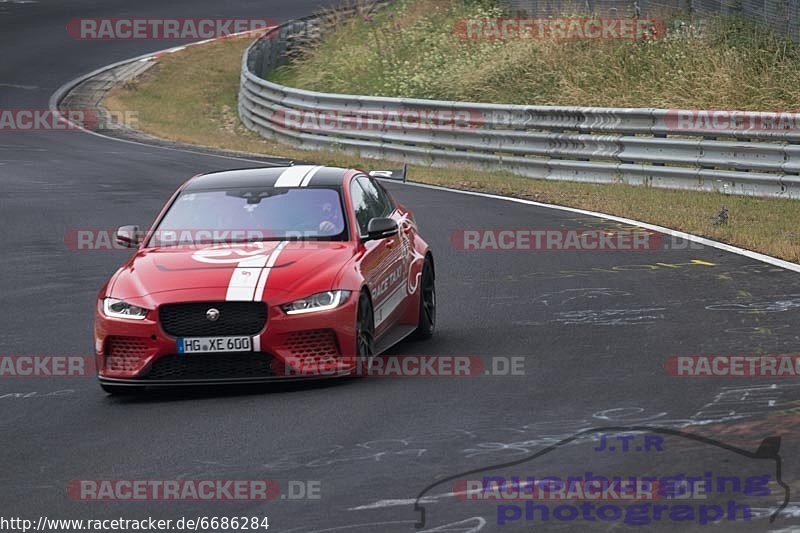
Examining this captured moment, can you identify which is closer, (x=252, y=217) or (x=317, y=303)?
(x=317, y=303)

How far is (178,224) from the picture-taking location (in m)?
10.8

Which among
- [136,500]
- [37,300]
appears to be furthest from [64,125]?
[136,500]

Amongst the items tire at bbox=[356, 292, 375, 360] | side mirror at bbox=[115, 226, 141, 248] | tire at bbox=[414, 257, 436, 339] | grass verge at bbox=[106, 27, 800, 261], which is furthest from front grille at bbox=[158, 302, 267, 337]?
grass verge at bbox=[106, 27, 800, 261]

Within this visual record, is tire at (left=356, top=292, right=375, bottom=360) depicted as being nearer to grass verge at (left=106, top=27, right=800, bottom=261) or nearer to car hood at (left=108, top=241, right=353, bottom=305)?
car hood at (left=108, top=241, right=353, bottom=305)

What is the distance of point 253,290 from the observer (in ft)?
31.0

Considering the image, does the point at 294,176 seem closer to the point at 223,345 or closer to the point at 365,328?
the point at 365,328

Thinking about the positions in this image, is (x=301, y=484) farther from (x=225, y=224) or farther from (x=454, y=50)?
(x=454, y=50)

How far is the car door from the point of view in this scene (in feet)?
33.7

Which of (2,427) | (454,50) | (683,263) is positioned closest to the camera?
(2,427)

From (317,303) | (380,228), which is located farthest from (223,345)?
(380,228)

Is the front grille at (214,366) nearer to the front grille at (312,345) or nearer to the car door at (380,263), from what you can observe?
the front grille at (312,345)

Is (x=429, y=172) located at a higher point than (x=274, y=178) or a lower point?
lower

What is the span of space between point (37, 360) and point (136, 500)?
427 centimetres

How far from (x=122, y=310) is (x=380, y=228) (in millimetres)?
1901
